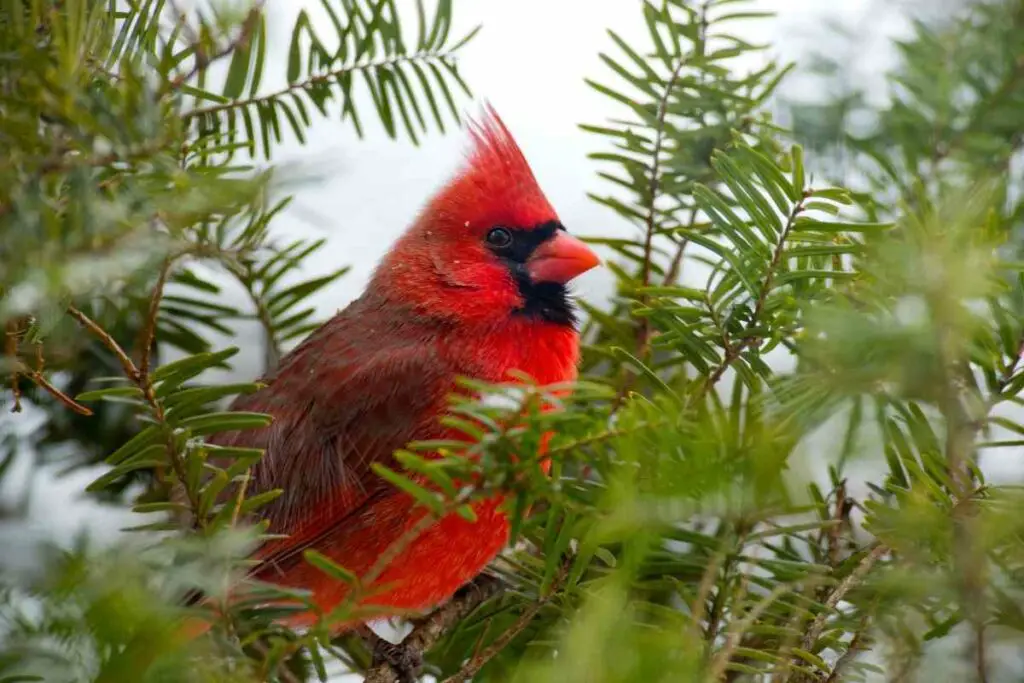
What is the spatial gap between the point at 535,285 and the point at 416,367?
0.84ft

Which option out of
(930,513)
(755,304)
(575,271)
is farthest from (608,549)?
(575,271)

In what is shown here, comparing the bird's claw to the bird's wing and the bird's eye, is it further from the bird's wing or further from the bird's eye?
the bird's eye

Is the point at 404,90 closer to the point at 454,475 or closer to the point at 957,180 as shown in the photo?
the point at 957,180

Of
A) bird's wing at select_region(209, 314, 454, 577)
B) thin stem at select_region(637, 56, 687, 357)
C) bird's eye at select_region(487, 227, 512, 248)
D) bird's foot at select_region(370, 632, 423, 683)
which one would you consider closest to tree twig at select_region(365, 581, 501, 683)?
bird's foot at select_region(370, 632, 423, 683)

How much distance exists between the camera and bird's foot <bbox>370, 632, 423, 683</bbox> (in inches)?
63.1

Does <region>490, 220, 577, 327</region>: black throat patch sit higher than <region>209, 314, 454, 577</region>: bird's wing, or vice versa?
<region>490, 220, 577, 327</region>: black throat patch

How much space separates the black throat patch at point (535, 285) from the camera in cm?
191

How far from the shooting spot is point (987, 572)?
88cm

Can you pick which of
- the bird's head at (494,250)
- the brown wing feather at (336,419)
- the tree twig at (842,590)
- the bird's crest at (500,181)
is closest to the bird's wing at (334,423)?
the brown wing feather at (336,419)

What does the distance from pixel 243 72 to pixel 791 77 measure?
736 mm

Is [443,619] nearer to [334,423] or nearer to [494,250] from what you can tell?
[334,423]

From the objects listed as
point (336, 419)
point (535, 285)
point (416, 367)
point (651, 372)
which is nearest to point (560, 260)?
point (535, 285)

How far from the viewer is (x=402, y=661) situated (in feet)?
5.30

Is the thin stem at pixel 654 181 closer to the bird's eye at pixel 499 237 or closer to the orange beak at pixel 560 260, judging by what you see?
the orange beak at pixel 560 260
